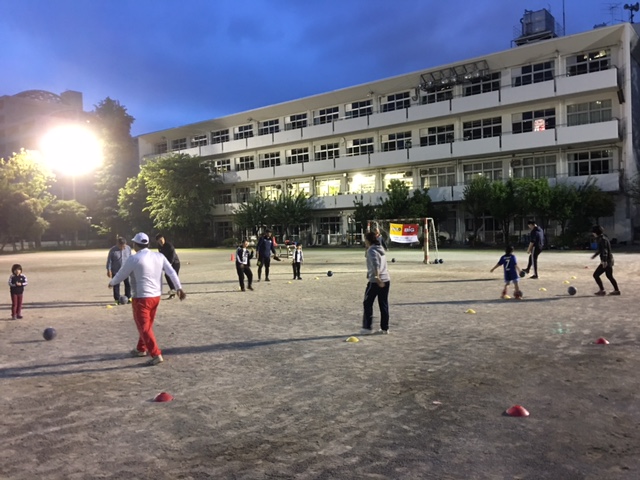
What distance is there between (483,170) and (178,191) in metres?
34.4

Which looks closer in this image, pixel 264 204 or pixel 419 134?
pixel 419 134

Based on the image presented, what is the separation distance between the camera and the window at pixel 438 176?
4506 cm

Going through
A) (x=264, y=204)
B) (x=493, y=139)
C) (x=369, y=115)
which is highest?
(x=369, y=115)

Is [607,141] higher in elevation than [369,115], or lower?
lower

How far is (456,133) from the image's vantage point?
144ft

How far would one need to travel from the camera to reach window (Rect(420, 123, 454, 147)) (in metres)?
44.6

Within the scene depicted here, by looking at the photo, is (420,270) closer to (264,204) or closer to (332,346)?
(332,346)

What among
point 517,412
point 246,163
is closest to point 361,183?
point 246,163

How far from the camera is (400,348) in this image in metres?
7.44

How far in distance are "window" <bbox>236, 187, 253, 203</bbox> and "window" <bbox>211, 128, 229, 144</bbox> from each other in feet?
22.0

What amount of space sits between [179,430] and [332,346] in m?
3.48

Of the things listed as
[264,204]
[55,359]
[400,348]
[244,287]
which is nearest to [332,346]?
[400,348]

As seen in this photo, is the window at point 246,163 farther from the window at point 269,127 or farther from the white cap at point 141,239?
the white cap at point 141,239

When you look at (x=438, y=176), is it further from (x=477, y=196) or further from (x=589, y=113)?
(x=589, y=113)
